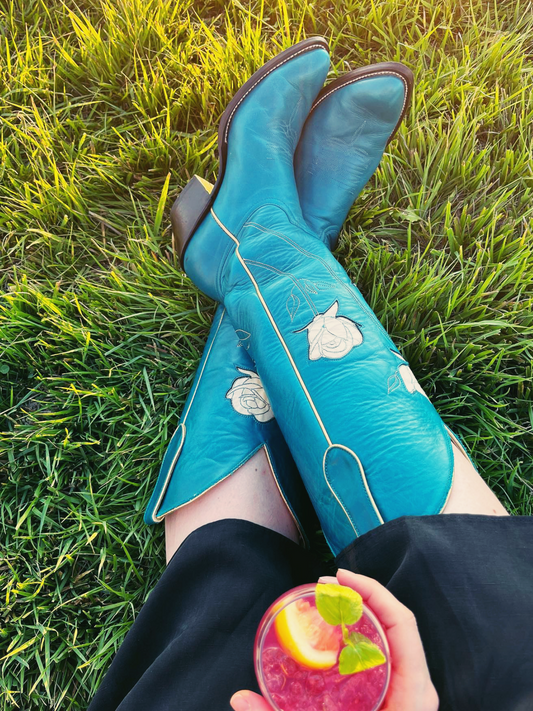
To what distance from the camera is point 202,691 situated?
0.83 m

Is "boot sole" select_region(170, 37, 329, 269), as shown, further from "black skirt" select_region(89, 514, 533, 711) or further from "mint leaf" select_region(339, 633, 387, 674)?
"mint leaf" select_region(339, 633, 387, 674)

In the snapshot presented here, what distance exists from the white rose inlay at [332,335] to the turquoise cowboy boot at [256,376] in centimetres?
21

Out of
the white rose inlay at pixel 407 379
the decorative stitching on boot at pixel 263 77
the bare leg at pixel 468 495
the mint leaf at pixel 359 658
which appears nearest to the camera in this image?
the mint leaf at pixel 359 658

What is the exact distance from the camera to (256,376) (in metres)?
1.30

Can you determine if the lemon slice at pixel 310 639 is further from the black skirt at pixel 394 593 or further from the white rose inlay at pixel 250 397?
the white rose inlay at pixel 250 397

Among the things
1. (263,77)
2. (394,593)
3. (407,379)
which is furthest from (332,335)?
(263,77)

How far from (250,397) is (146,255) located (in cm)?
48

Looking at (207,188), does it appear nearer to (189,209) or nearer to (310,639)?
(189,209)

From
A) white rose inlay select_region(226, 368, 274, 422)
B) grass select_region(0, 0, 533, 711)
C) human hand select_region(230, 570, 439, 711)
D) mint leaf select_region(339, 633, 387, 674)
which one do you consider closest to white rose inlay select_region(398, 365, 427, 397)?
grass select_region(0, 0, 533, 711)

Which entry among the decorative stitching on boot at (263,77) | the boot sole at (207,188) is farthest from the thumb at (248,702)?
the decorative stitching on boot at (263,77)

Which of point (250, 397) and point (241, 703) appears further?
point (250, 397)

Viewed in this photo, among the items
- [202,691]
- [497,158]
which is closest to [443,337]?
[497,158]

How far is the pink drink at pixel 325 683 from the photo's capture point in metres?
0.60

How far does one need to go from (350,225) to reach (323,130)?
0.27 m
